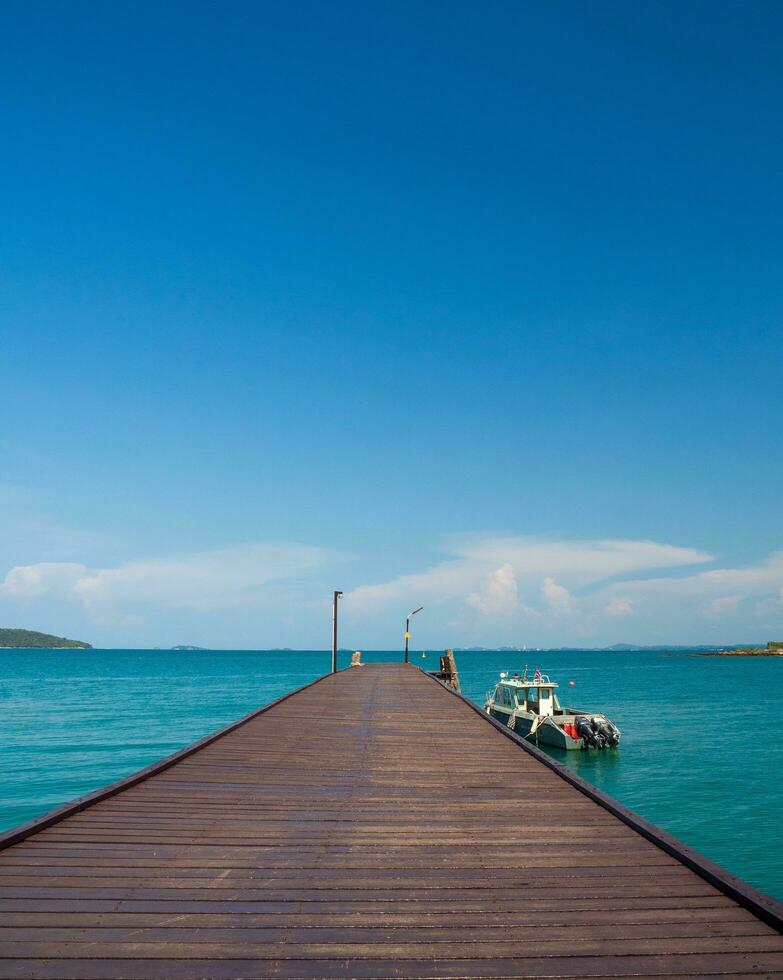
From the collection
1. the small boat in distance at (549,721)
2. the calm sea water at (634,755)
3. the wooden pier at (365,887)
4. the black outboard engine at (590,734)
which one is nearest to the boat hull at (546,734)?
the small boat in distance at (549,721)

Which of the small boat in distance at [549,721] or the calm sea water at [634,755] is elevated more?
the small boat in distance at [549,721]

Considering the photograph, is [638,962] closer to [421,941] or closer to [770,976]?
[770,976]

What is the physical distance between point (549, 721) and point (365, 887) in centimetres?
2902

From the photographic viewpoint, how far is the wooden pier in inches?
176

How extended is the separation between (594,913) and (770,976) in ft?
4.07

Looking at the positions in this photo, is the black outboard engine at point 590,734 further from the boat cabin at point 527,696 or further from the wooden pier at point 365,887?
the wooden pier at point 365,887

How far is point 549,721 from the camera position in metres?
32.5

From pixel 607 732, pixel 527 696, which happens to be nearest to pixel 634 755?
pixel 607 732

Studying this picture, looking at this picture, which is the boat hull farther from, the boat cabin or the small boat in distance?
the boat cabin

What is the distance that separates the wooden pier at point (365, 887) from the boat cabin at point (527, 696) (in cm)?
2572

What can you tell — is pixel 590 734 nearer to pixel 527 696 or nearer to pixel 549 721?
pixel 549 721

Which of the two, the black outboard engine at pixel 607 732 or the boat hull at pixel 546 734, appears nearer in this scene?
the boat hull at pixel 546 734

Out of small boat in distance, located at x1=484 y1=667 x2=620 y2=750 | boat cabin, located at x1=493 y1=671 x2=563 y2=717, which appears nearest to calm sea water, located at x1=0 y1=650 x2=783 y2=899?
small boat in distance, located at x1=484 y1=667 x2=620 y2=750

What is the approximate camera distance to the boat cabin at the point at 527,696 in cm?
3428
